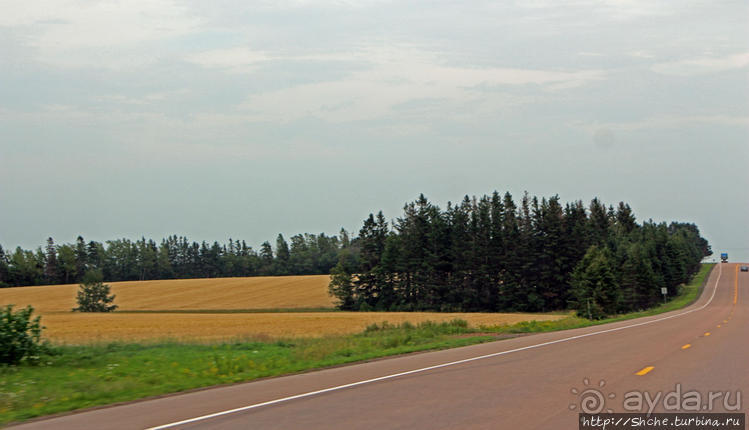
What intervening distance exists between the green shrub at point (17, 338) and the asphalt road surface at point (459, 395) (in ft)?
25.1

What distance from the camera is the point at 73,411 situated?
11125 millimetres

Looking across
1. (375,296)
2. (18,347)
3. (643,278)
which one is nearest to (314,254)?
(375,296)

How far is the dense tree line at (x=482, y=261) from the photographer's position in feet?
320

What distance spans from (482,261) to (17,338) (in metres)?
87.6

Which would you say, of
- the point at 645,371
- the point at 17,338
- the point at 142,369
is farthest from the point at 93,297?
the point at 645,371

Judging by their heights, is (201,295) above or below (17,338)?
below

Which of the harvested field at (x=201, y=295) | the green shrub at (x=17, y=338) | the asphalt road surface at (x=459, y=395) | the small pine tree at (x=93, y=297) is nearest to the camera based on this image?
the asphalt road surface at (x=459, y=395)

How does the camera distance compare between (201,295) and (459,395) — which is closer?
(459,395)

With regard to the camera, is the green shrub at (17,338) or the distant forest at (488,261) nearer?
the green shrub at (17,338)

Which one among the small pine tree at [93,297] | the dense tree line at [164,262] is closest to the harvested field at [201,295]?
the small pine tree at [93,297]

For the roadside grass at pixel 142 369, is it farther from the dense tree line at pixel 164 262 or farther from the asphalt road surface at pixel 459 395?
the dense tree line at pixel 164 262

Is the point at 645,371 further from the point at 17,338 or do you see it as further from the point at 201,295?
the point at 201,295

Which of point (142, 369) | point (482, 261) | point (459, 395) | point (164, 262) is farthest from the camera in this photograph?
point (164, 262)

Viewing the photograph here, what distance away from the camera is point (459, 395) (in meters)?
11.2
